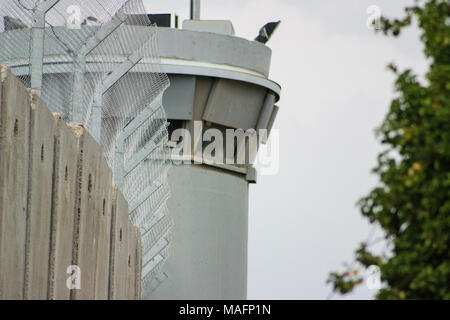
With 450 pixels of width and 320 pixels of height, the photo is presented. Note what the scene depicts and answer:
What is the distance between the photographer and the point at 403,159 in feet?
23.6

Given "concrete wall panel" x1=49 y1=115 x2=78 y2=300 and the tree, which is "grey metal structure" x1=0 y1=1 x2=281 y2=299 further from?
the tree

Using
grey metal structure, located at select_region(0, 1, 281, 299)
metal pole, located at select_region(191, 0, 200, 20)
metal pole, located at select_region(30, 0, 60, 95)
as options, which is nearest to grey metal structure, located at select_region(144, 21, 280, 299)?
grey metal structure, located at select_region(0, 1, 281, 299)

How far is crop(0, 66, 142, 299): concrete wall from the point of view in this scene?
31.6 feet

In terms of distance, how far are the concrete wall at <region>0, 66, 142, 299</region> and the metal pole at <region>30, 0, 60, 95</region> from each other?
39 centimetres

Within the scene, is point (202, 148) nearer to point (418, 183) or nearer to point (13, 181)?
point (13, 181)

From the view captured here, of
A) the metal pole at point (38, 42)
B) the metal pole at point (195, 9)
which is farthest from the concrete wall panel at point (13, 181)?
the metal pole at point (195, 9)

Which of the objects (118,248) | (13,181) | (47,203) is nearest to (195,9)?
(118,248)

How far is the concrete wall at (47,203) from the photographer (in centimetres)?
962

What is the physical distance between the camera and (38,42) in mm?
11664

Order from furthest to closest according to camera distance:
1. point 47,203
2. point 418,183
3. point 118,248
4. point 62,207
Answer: point 118,248, point 62,207, point 47,203, point 418,183

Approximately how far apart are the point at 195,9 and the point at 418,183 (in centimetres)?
2577

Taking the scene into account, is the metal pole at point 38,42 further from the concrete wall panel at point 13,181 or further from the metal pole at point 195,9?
the metal pole at point 195,9

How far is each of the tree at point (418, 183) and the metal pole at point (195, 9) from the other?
81.0 feet

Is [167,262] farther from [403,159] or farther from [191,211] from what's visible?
[403,159]
